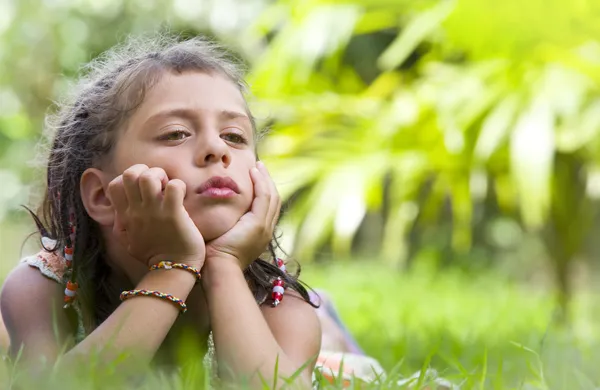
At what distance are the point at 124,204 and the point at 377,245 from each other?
348 inches

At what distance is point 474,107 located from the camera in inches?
166

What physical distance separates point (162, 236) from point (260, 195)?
240 mm

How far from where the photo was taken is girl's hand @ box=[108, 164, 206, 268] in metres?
1.62

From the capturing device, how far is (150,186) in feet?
5.31

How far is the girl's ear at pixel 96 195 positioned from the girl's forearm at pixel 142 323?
23cm

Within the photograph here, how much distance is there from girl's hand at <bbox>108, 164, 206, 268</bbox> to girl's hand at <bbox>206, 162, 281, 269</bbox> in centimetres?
5

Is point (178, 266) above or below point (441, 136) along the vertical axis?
above

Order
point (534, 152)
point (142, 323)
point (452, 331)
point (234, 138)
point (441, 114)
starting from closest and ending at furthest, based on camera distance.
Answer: point (142, 323) → point (234, 138) → point (452, 331) → point (534, 152) → point (441, 114)

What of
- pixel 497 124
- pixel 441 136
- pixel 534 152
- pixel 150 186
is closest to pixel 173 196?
pixel 150 186

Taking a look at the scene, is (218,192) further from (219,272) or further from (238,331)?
(238,331)

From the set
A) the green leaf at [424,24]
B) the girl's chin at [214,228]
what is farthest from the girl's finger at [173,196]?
the green leaf at [424,24]

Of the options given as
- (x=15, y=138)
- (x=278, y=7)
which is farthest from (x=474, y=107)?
(x=15, y=138)

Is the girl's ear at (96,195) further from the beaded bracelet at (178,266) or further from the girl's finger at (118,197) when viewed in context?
the beaded bracelet at (178,266)

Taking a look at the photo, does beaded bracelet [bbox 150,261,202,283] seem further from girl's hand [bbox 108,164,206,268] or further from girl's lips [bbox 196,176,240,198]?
girl's lips [bbox 196,176,240,198]
